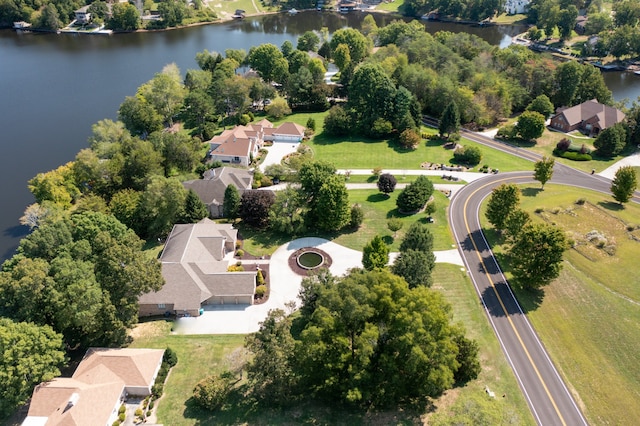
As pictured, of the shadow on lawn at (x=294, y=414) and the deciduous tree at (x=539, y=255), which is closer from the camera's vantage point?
the shadow on lawn at (x=294, y=414)

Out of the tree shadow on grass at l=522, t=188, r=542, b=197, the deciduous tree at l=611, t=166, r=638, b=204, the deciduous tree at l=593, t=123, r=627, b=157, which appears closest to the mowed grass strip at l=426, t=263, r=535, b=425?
the tree shadow on grass at l=522, t=188, r=542, b=197

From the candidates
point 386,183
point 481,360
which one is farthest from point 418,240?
point 386,183

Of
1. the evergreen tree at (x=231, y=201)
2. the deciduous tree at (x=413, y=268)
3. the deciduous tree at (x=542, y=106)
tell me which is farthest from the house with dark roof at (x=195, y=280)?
the deciduous tree at (x=542, y=106)

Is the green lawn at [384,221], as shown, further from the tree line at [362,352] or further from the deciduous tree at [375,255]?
the tree line at [362,352]

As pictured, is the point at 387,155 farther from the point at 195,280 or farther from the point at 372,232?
the point at 195,280

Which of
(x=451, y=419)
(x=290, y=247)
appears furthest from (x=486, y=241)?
(x=451, y=419)

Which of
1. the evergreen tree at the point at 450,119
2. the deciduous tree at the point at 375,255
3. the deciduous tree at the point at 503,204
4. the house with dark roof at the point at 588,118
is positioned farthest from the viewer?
the house with dark roof at the point at 588,118
